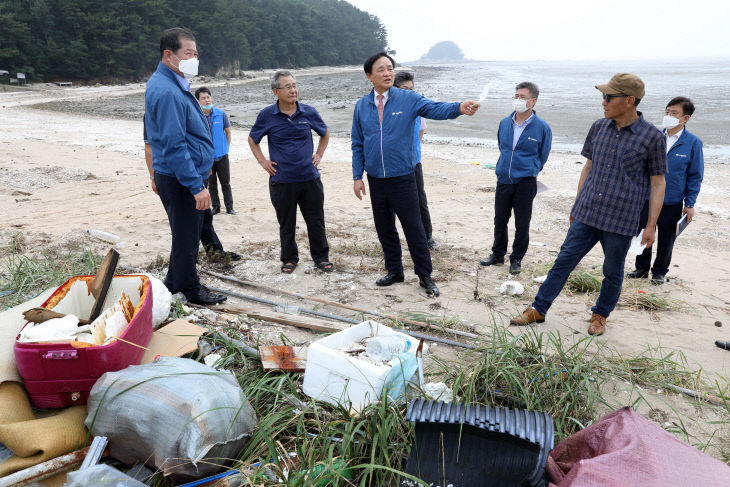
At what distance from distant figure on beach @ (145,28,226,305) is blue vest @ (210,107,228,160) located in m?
3.17

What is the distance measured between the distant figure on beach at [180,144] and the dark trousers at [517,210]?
298 centimetres

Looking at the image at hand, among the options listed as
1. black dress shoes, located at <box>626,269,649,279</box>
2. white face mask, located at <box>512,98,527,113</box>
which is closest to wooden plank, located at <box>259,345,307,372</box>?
white face mask, located at <box>512,98,527,113</box>

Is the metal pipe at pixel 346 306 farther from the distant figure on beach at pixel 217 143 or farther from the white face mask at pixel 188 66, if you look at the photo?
the distant figure on beach at pixel 217 143

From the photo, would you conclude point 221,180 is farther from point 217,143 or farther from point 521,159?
point 521,159

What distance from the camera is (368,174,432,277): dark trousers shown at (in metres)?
4.34

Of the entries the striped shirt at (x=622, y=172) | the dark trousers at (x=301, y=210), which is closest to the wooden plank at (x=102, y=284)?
the dark trousers at (x=301, y=210)

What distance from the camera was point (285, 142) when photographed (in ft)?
15.9

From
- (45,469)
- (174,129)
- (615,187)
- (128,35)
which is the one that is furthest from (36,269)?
(128,35)

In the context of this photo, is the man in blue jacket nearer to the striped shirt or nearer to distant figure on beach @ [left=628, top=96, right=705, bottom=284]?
distant figure on beach @ [left=628, top=96, right=705, bottom=284]

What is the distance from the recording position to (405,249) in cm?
595

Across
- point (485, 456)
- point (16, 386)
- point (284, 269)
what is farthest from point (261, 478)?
point (284, 269)

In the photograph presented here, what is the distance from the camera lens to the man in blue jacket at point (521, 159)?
16.2 feet

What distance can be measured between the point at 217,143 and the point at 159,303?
13.3 feet

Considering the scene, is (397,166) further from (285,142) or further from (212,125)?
(212,125)
